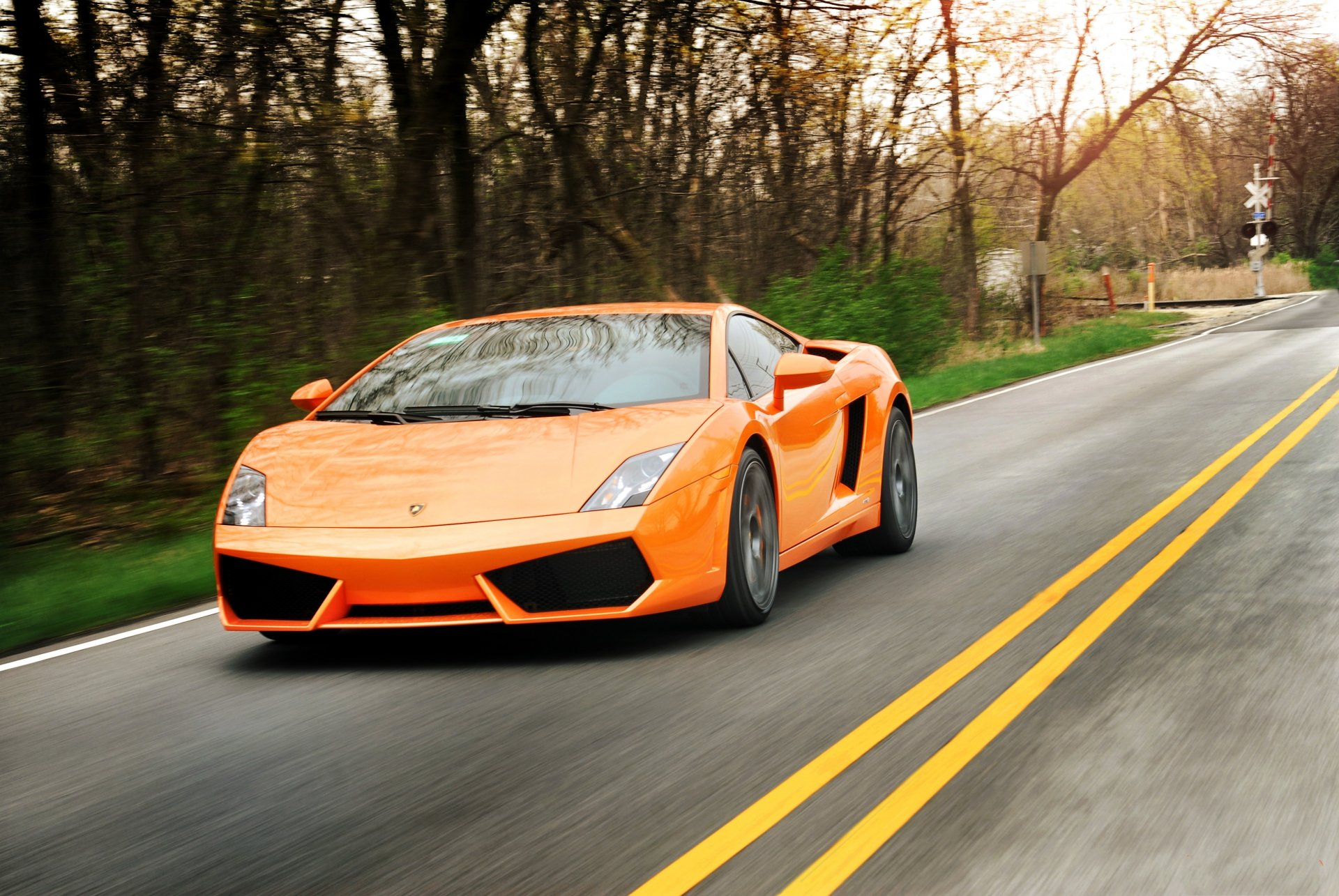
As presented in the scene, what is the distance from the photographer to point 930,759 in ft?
14.2

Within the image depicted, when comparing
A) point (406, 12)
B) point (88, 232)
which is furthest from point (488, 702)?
point (406, 12)

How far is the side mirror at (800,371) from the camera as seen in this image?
21.7 feet

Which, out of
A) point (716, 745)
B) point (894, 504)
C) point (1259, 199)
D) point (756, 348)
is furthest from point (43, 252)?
point (1259, 199)

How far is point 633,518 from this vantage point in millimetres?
5539

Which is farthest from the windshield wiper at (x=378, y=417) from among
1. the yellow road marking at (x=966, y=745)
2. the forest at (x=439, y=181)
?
the forest at (x=439, y=181)

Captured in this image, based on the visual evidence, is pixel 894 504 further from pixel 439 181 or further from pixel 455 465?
pixel 439 181

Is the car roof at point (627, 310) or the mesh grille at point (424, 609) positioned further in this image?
the car roof at point (627, 310)

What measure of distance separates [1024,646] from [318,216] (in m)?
9.73

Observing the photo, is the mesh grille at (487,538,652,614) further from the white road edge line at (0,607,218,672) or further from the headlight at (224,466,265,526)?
the white road edge line at (0,607,218,672)

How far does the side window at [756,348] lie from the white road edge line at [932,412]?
2874 millimetres

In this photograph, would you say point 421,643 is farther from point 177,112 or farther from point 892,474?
point 177,112

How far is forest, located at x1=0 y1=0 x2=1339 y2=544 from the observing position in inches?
447

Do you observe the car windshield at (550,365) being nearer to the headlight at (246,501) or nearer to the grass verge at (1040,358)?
the headlight at (246,501)

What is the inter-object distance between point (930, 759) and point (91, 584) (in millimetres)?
5730
